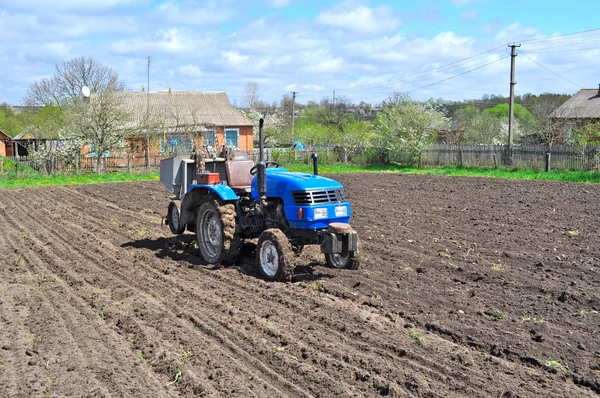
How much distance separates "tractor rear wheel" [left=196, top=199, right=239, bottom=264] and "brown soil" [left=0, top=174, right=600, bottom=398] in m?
0.23

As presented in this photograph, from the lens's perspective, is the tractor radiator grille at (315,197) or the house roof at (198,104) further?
the house roof at (198,104)

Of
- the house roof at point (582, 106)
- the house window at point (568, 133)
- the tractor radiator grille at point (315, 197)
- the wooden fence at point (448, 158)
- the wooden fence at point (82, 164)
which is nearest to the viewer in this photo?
the tractor radiator grille at point (315, 197)

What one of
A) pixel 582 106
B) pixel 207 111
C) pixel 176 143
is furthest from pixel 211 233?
pixel 582 106

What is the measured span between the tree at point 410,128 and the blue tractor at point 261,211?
23334mm

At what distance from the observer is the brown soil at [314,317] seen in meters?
5.04

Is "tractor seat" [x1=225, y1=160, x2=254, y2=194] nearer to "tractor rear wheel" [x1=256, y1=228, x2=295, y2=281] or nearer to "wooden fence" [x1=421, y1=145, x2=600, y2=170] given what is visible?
"tractor rear wheel" [x1=256, y1=228, x2=295, y2=281]

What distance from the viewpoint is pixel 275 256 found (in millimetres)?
8148

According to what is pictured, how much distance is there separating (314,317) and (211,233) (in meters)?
3.38

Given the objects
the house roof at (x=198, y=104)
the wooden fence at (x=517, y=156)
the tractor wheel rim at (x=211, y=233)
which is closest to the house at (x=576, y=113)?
the wooden fence at (x=517, y=156)

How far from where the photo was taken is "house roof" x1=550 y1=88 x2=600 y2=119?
40.7 m

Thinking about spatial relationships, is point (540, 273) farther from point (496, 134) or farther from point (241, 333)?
point (496, 134)

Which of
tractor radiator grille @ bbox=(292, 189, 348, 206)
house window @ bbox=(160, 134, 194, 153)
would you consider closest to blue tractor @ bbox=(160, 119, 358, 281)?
tractor radiator grille @ bbox=(292, 189, 348, 206)

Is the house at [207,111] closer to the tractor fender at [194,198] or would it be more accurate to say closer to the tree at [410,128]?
the tree at [410,128]

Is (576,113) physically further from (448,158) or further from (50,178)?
(50,178)
